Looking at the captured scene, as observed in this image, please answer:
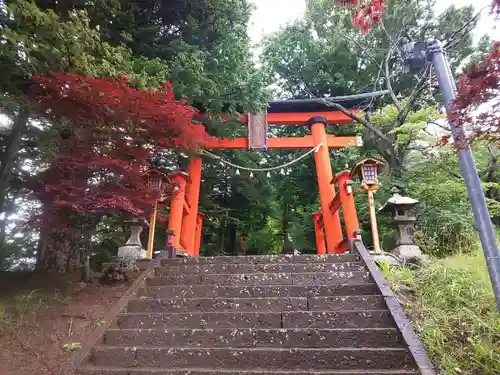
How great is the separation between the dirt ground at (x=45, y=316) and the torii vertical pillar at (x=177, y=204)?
1.74 m

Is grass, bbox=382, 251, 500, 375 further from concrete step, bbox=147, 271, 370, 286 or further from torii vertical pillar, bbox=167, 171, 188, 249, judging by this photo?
torii vertical pillar, bbox=167, 171, 188, 249

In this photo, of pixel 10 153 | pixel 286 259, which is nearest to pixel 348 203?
pixel 286 259

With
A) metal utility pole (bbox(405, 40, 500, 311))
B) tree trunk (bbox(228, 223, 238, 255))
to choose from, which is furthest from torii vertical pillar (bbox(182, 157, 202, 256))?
metal utility pole (bbox(405, 40, 500, 311))

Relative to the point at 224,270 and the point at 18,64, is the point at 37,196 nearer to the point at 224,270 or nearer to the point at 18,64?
the point at 18,64

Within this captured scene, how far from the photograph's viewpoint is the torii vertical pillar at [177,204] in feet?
18.9

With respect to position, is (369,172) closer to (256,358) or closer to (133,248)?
(256,358)

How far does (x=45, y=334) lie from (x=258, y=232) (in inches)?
333

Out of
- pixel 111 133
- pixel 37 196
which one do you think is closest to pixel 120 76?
pixel 111 133

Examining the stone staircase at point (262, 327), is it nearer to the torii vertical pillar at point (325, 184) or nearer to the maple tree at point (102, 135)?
the maple tree at point (102, 135)

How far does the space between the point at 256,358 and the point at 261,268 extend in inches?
61.7

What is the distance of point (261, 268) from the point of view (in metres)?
4.18

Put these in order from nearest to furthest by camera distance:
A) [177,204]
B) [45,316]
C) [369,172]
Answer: [45,316] → [369,172] → [177,204]

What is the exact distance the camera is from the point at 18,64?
338cm

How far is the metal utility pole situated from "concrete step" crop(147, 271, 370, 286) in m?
1.48
